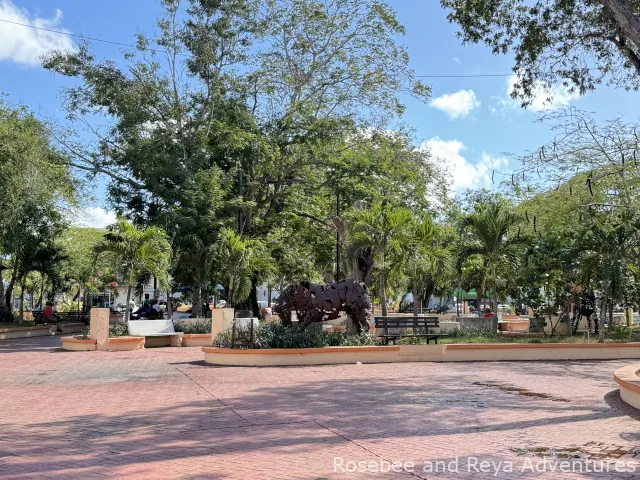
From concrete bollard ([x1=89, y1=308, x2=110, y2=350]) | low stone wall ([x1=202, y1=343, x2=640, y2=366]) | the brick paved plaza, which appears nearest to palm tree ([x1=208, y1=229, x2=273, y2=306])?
concrete bollard ([x1=89, y1=308, x2=110, y2=350])

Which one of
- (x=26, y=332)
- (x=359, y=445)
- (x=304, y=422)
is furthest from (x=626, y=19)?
(x=26, y=332)

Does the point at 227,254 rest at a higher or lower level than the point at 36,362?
higher

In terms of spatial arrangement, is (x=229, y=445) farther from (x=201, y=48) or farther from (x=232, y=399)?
(x=201, y=48)

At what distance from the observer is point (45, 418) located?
309 inches

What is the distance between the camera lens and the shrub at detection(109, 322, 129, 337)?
17906 mm

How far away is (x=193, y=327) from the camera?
20234 mm

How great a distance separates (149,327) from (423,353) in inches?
340

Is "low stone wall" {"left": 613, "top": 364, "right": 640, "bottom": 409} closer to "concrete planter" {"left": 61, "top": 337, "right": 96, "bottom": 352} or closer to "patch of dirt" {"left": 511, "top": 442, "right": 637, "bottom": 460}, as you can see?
"patch of dirt" {"left": 511, "top": 442, "right": 637, "bottom": 460}

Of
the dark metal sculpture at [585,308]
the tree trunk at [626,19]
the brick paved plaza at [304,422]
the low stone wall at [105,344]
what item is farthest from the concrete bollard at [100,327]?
the dark metal sculpture at [585,308]

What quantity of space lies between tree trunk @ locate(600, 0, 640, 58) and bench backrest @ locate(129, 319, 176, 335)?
1479 centimetres

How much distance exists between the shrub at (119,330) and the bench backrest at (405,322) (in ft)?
25.4

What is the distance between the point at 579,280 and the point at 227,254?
11333 millimetres

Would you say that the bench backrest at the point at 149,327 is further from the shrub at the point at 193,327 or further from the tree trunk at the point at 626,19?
the tree trunk at the point at 626,19

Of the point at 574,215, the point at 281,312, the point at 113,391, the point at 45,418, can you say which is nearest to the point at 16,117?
the point at 281,312
